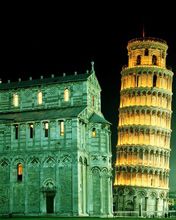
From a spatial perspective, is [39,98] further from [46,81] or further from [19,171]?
[19,171]

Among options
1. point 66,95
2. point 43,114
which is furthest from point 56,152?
point 66,95

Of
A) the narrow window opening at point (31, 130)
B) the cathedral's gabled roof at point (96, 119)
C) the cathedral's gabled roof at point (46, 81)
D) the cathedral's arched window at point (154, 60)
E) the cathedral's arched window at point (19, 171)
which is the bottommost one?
the cathedral's arched window at point (19, 171)

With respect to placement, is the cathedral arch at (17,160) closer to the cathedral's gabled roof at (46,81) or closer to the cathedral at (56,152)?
the cathedral at (56,152)

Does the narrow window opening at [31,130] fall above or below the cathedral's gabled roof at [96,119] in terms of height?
below

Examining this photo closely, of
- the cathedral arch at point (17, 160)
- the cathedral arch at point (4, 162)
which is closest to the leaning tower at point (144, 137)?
the cathedral arch at point (17, 160)

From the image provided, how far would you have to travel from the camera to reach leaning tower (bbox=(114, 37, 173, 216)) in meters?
119

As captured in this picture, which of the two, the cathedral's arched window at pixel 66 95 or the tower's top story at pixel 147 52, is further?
the tower's top story at pixel 147 52

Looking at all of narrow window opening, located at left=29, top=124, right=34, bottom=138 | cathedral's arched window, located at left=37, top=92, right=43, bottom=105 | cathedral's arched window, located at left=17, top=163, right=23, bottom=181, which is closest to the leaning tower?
cathedral's arched window, located at left=37, top=92, right=43, bottom=105

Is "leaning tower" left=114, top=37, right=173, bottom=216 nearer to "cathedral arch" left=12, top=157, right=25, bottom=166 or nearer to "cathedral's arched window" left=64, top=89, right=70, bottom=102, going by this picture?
"cathedral's arched window" left=64, top=89, right=70, bottom=102

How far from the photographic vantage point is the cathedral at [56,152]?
288 feet

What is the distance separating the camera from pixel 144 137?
395ft

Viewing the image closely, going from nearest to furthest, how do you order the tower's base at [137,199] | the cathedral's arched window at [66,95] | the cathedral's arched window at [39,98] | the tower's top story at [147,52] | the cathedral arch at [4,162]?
the cathedral arch at [4,162] → the cathedral's arched window at [66,95] → the cathedral's arched window at [39,98] → the tower's base at [137,199] → the tower's top story at [147,52]

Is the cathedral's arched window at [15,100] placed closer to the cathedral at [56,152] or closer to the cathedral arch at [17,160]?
the cathedral at [56,152]

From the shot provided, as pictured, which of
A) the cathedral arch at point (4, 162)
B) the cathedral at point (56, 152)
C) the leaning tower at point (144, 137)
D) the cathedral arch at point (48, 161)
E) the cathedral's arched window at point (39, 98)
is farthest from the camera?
the leaning tower at point (144, 137)
